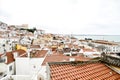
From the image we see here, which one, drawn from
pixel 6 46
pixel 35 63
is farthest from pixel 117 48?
pixel 35 63

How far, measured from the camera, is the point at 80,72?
8438mm

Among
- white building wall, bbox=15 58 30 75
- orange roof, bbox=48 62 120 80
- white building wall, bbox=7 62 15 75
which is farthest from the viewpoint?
white building wall, bbox=15 58 30 75

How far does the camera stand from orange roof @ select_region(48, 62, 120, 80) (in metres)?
7.82

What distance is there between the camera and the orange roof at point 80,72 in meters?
7.82

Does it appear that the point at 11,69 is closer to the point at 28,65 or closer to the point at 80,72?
the point at 28,65

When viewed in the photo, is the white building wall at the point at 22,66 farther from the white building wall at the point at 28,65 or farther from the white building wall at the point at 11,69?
the white building wall at the point at 11,69

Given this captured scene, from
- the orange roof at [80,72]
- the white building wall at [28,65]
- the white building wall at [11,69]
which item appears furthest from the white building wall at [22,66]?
the orange roof at [80,72]

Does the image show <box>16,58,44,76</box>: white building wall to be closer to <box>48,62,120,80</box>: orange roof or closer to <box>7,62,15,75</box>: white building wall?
<box>7,62,15,75</box>: white building wall

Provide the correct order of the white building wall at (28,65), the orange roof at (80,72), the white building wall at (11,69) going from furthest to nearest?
the white building wall at (11,69), the white building wall at (28,65), the orange roof at (80,72)

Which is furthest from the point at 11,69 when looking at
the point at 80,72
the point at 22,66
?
the point at 80,72

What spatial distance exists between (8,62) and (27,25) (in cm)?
13487

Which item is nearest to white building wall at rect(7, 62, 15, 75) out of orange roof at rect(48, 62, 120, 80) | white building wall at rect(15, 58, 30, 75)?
white building wall at rect(15, 58, 30, 75)

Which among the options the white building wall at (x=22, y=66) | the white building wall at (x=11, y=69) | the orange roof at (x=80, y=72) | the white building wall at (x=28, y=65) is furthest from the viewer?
the white building wall at (x=22, y=66)

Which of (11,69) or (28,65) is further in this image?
(11,69)
